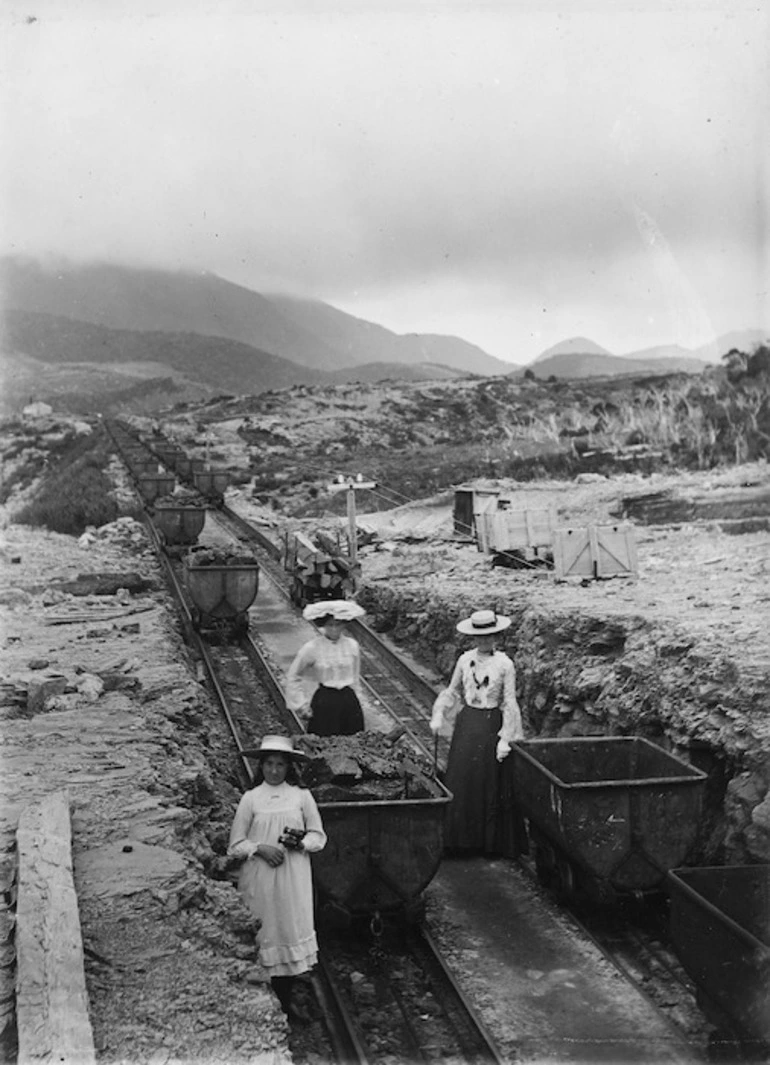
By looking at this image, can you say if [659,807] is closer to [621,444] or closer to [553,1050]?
[553,1050]

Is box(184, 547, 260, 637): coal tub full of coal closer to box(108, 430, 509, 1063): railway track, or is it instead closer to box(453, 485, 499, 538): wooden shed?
box(453, 485, 499, 538): wooden shed

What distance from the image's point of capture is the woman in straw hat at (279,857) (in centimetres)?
569

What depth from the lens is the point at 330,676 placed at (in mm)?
8039

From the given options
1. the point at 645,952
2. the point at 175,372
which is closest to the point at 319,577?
the point at 645,952

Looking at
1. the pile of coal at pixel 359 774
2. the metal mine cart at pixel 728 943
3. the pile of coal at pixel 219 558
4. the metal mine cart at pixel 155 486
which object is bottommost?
the metal mine cart at pixel 728 943

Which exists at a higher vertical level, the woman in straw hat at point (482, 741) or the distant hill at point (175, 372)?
the distant hill at point (175, 372)

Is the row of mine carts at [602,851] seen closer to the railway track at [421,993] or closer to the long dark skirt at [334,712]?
the railway track at [421,993]

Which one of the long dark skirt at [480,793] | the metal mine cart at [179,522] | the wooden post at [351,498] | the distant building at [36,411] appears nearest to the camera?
the long dark skirt at [480,793]

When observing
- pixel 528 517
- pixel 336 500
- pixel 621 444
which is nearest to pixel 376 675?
pixel 528 517

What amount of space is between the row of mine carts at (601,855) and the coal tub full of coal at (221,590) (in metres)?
8.88

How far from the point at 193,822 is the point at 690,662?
A: 15.6 feet

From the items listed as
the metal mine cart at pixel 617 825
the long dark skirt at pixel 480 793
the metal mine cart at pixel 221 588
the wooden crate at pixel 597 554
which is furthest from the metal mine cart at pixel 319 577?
the metal mine cart at pixel 617 825

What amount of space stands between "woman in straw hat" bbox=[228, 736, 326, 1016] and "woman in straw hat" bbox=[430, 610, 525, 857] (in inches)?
84.4

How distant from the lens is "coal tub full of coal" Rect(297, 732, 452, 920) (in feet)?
21.5
